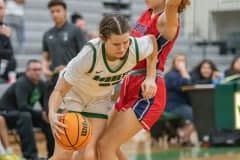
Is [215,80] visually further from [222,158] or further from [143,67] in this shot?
[143,67]

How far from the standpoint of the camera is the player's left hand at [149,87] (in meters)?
5.05

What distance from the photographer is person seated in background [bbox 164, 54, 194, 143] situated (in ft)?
36.0

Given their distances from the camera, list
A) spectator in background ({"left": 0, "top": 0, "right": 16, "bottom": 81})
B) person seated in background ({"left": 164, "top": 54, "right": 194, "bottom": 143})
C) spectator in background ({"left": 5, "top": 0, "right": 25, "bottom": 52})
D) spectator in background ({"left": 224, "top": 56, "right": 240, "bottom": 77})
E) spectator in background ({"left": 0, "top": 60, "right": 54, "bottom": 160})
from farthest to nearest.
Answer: spectator in background ({"left": 5, "top": 0, "right": 25, "bottom": 52}) < spectator in background ({"left": 224, "top": 56, "right": 240, "bottom": 77}) < person seated in background ({"left": 164, "top": 54, "right": 194, "bottom": 143}) < spectator in background ({"left": 0, "top": 60, "right": 54, "bottom": 160}) < spectator in background ({"left": 0, "top": 0, "right": 16, "bottom": 81})

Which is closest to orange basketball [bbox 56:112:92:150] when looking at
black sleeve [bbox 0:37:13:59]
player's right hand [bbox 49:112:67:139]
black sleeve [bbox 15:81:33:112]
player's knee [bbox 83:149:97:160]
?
player's right hand [bbox 49:112:67:139]

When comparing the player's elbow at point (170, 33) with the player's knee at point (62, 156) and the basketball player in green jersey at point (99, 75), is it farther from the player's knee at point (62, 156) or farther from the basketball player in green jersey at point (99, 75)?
the player's knee at point (62, 156)

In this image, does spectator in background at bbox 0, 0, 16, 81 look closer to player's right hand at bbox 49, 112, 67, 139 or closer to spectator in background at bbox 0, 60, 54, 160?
spectator in background at bbox 0, 60, 54, 160

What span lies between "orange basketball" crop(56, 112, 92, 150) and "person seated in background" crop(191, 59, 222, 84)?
21.2ft

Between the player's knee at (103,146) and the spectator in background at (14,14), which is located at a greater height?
the spectator in background at (14,14)

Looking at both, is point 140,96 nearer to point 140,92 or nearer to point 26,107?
point 140,92

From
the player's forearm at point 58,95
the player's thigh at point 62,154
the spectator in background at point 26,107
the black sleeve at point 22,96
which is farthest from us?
the black sleeve at point 22,96

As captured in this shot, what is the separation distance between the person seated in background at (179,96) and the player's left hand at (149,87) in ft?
19.3

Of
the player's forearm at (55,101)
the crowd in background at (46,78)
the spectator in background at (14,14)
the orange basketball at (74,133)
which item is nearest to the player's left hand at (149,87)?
the orange basketball at (74,133)

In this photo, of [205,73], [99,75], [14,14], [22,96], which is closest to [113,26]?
[99,75]

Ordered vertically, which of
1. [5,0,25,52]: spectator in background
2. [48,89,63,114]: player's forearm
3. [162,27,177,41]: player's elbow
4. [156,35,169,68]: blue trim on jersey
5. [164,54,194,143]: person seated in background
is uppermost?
[5,0,25,52]: spectator in background
